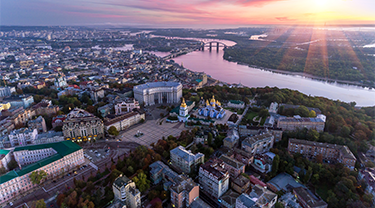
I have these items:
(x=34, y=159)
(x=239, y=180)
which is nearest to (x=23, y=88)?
(x=34, y=159)

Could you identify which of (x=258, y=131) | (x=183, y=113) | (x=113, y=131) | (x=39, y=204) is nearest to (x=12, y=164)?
(x=39, y=204)

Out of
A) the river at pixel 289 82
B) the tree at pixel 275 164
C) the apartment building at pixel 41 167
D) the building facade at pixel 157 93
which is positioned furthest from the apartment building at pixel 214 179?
the river at pixel 289 82

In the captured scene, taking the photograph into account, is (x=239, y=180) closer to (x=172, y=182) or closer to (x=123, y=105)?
(x=172, y=182)

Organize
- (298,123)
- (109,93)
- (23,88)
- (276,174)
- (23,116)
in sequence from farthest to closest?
(23,88) → (109,93) → (23,116) → (298,123) → (276,174)

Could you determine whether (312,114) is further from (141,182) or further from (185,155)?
(141,182)

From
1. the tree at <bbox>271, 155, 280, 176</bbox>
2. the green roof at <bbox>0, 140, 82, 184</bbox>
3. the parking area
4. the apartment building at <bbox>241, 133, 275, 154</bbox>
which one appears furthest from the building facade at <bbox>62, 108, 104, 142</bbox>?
the tree at <bbox>271, 155, 280, 176</bbox>
